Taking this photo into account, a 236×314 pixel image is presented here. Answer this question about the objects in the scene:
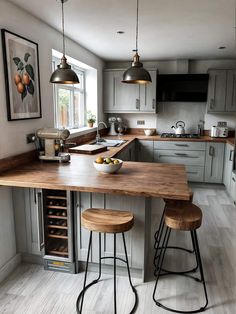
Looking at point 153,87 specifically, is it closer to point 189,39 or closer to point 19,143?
point 189,39

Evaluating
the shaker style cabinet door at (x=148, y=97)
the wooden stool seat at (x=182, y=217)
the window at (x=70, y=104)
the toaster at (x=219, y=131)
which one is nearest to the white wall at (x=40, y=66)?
the window at (x=70, y=104)

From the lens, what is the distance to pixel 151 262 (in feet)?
8.21

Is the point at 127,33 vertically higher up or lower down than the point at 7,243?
higher up

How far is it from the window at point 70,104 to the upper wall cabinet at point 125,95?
0.61m

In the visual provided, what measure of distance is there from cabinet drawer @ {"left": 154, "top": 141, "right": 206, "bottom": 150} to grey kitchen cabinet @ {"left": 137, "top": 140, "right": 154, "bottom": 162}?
0.37 ft

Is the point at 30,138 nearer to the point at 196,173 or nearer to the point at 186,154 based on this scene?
the point at 186,154

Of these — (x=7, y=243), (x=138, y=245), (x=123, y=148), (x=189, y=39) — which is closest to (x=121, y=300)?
(x=138, y=245)

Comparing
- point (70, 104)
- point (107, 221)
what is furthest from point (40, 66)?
point (107, 221)

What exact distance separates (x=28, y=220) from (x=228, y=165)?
10.8 feet

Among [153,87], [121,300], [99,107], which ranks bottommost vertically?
[121,300]

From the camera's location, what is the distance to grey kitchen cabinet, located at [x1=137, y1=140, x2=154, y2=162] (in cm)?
501

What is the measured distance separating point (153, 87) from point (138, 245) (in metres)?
3.52

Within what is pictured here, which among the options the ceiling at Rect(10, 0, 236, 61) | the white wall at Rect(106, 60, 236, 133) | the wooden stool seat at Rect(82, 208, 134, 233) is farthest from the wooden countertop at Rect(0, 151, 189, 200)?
the white wall at Rect(106, 60, 236, 133)

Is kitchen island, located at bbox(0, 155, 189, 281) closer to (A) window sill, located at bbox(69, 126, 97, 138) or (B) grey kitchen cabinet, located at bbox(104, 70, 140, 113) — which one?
(A) window sill, located at bbox(69, 126, 97, 138)
